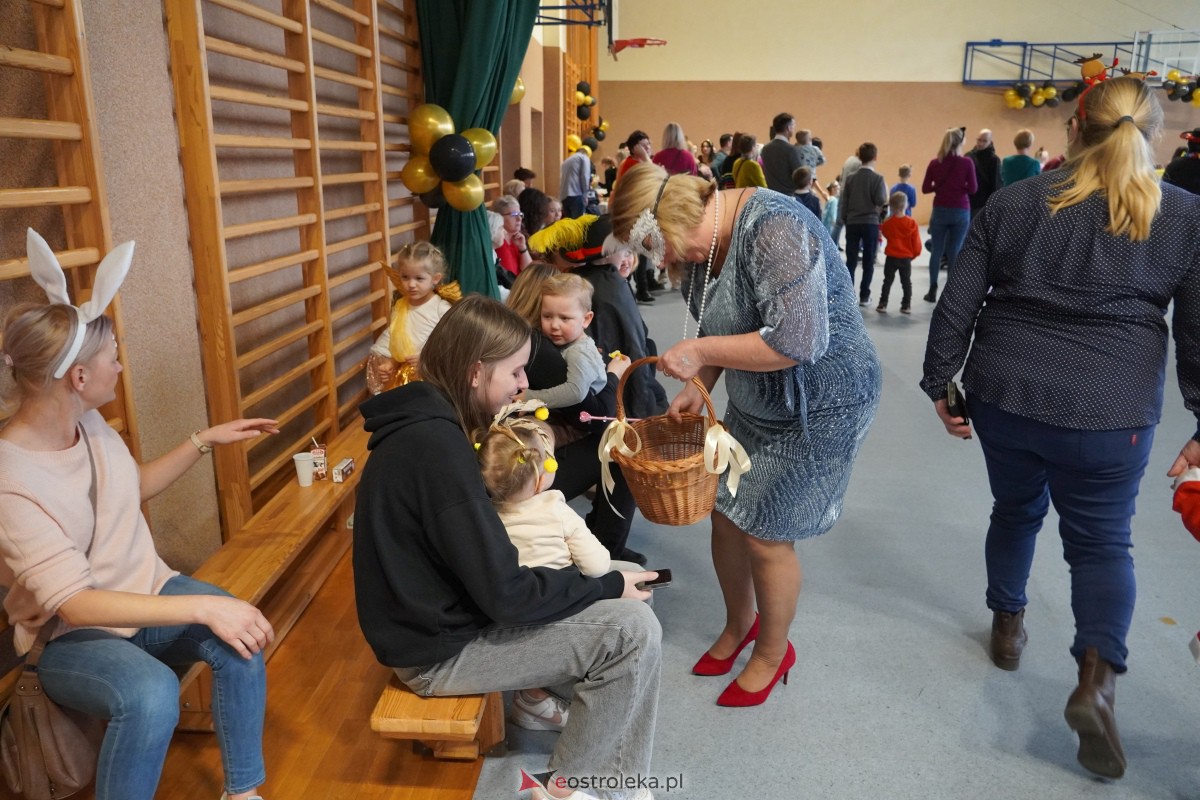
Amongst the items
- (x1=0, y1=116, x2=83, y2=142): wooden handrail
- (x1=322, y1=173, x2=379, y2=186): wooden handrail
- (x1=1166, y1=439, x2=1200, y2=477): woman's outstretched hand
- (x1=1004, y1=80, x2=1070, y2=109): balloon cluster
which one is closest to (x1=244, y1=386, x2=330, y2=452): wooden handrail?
(x1=322, y1=173, x2=379, y2=186): wooden handrail

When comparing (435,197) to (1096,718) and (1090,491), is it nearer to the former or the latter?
(1090,491)

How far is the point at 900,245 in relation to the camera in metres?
7.90

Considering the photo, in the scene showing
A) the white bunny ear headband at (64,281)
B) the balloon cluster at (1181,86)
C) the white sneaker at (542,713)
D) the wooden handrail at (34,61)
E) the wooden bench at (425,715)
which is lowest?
the white sneaker at (542,713)

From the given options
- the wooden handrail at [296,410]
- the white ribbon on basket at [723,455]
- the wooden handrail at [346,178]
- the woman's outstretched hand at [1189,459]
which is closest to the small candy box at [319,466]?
the wooden handrail at [296,410]

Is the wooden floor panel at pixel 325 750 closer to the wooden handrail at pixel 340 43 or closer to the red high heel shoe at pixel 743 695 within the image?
the red high heel shoe at pixel 743 695

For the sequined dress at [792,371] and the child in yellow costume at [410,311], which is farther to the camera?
the child in yellow costume at [410,311]

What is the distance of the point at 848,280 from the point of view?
2191 mm

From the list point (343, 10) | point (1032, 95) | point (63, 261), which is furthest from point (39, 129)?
point (1032, 95)

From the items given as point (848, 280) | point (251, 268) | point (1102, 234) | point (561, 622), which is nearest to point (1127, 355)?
point (1102, 234)

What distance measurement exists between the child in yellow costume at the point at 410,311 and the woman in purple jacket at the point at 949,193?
5.92m

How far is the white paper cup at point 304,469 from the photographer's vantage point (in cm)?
299

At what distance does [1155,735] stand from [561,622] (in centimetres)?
160

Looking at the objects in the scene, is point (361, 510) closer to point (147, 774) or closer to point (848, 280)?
point (147, 774)

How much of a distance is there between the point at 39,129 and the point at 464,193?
2.78 metres
